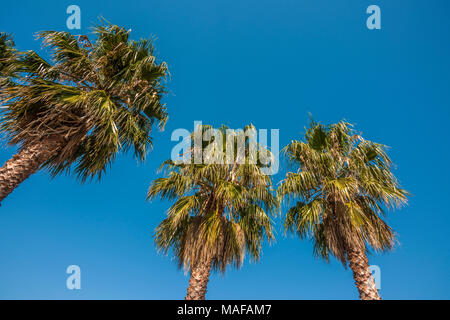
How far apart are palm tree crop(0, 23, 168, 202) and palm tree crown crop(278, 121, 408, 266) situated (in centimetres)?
463

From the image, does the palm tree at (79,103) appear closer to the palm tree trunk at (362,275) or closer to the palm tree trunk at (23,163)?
the palm tree trunk at (23,163)

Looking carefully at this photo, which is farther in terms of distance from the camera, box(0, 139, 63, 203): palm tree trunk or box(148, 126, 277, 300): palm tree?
box(148, 126, 277, 300): palm tree

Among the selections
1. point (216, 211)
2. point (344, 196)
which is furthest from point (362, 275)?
point (216, 211)

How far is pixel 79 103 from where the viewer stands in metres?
5.48

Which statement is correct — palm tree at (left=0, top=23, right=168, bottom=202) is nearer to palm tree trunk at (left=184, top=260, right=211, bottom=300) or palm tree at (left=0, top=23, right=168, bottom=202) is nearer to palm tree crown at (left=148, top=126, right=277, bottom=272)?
palm tree crown at (left=148, top=126, right=277, bottom=272)

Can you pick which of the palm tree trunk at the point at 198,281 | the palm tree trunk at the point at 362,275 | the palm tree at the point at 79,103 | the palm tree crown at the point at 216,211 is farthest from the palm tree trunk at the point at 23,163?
the palm tree trunk at the point at 362,275

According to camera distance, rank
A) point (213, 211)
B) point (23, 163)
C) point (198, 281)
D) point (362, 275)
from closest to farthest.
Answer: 1. point (23, 163)
2. point (198, 281)
3. point (362, 275)
4. point (213, 211)

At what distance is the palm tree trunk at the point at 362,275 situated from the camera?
5863 millimetres

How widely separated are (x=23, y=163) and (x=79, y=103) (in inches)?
63.6

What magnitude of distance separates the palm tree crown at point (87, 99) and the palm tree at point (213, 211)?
1.50m

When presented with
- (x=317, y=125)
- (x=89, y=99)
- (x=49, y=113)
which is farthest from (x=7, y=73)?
(x=317, y=125)

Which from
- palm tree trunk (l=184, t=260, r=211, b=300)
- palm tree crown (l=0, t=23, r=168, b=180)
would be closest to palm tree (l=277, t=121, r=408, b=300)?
palm tree trunk (l=184, t=260, r=211, b=300)

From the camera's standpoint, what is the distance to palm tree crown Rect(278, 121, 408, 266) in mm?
6488

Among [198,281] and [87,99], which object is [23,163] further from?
[198,281]
